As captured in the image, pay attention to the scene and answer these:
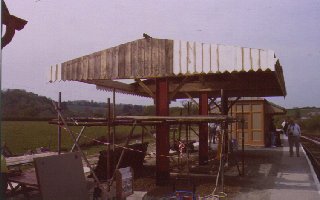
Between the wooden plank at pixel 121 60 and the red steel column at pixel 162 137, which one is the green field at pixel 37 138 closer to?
the wooden plank at pixel 121 60

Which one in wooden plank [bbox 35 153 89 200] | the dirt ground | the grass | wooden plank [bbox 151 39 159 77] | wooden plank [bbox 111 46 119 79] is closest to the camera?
wooden plank [bbox 35 153 89 200]

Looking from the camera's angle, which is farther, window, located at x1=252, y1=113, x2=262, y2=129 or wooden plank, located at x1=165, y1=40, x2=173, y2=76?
window, located at x1=252, y1=113, x2=262, y2=129

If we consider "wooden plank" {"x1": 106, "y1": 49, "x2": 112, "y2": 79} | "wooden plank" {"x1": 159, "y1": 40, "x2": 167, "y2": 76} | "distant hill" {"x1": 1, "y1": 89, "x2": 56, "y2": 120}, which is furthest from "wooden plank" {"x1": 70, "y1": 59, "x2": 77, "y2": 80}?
"distant hill" {"x1": 1, "y1": 89, "x2": 56, "y2": 120}

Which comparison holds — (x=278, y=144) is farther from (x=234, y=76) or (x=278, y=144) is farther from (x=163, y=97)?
(x=163, y=97)

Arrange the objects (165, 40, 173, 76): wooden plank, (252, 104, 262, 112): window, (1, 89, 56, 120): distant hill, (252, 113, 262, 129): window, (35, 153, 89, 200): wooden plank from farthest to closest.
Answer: (1, 89, 56, 120): distant hill
(252, 104, 262, 112): window
(252, 113, 262, 129): window
(165, 40, 173, 76): wooden plank
(35, 153, 89, 200): wooden plank

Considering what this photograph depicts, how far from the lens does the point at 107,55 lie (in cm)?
1171

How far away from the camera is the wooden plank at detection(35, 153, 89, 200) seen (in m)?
7.02

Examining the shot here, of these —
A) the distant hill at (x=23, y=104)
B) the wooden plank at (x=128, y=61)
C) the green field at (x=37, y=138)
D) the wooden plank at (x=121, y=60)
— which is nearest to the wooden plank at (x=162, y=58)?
the wooden plank at (x=128, y=61)

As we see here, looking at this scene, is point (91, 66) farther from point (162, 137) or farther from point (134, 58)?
point (162, 137)

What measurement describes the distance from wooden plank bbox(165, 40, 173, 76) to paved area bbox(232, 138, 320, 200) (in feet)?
13.2

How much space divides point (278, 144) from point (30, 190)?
2208 cm

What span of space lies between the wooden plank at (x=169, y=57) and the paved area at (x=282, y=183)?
158 inches

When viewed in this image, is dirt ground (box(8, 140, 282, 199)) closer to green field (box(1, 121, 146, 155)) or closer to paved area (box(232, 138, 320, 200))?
paved area (box(232, 138, 320, 200))

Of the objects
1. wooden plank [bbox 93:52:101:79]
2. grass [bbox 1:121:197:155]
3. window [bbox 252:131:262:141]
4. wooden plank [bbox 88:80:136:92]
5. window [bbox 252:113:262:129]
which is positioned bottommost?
grass [bbox 1:121:197:155]
